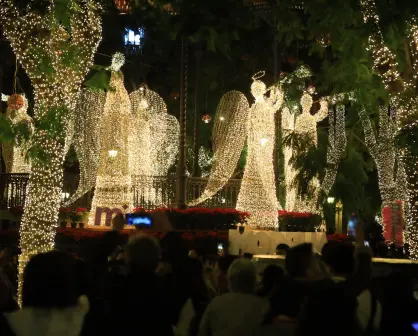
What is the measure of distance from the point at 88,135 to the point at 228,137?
166 inches

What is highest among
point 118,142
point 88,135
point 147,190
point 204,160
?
point 204,160

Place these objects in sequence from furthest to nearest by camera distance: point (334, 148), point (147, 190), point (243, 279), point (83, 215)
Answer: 1. point (334, 148)
2. point (83, 215)
3. point (147, 190)
4. point (243, 279)

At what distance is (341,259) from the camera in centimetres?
713

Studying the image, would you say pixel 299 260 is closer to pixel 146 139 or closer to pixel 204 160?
pixel 146 139

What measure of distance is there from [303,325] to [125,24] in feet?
118

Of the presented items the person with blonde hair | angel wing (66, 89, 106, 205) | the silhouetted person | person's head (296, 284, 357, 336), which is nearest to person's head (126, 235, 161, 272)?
the person with blonde hair

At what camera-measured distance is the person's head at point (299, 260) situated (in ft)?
23.4

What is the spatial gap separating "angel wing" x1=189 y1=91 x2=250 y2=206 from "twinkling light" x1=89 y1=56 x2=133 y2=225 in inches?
78.1

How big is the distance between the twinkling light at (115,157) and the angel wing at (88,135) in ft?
3.57

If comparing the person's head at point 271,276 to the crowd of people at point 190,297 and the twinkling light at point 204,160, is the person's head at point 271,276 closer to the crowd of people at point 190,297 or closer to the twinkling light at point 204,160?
the crowd of people at point 190,297

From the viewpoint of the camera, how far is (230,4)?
1264 cm

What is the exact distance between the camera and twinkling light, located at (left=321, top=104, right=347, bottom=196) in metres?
30.2

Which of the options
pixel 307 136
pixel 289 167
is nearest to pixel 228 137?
pixel 307 136

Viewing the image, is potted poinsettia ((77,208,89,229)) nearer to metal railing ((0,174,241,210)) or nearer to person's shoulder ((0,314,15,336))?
metal railing ((0,174,241,210))
